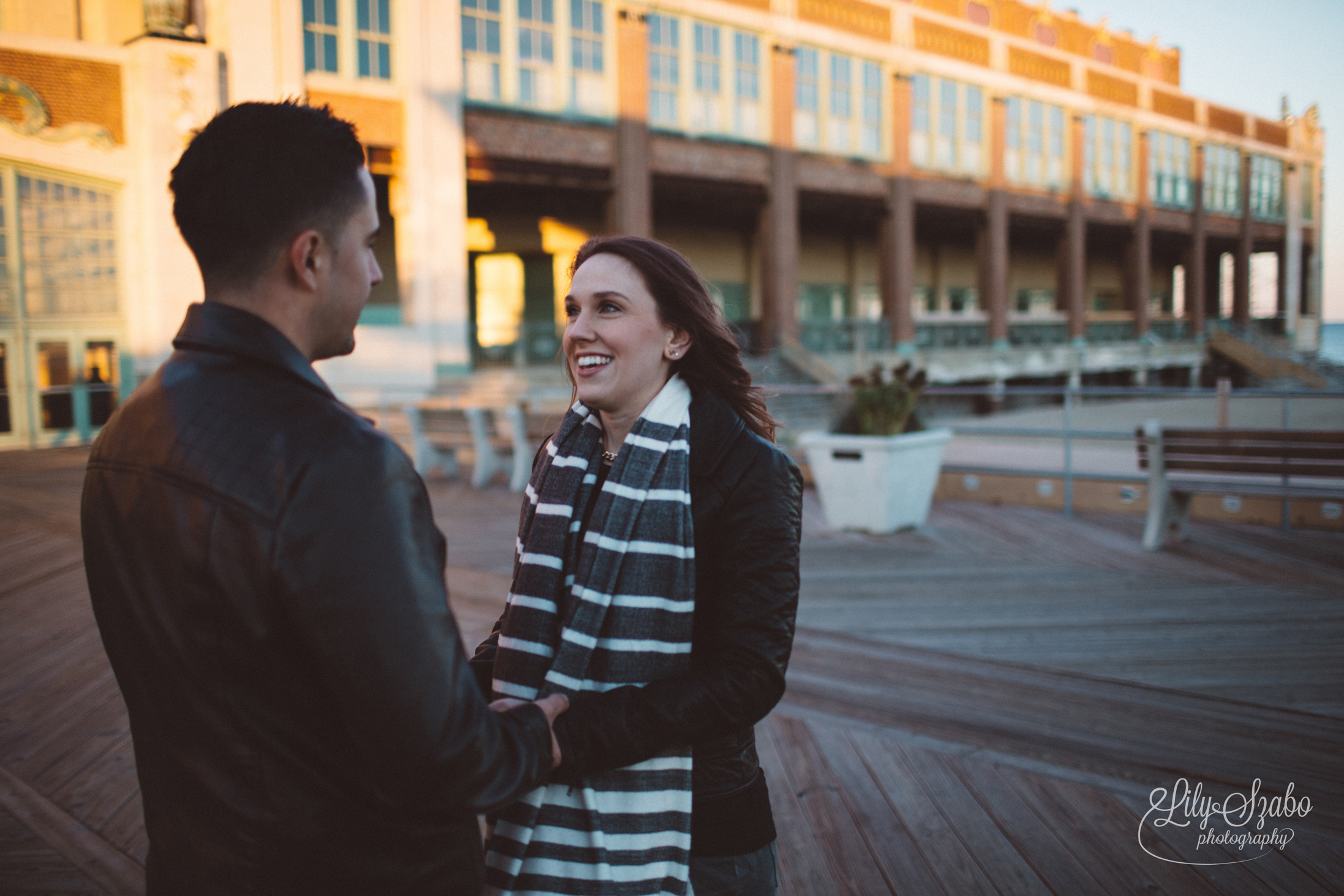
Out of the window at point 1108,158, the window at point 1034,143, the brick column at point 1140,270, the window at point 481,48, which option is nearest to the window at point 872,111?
the window at point 1034,143

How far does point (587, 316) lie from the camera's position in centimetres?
171

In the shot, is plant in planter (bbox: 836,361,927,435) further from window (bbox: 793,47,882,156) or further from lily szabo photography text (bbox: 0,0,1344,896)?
window (bbox: 793,47,882,156)

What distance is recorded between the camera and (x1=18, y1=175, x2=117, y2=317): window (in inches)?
607

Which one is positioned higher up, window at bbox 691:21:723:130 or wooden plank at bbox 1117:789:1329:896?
window at bbox 691:21:723:130

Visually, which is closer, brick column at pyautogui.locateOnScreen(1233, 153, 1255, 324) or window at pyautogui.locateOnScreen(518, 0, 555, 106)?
window at pyautogui.locateOnScreen(518, 0, 555, 106)

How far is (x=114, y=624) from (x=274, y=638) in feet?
0.85

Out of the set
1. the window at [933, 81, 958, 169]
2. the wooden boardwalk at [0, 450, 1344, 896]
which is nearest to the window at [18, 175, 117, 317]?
the wooden boardwalk at [0, 450, 1344, 896]

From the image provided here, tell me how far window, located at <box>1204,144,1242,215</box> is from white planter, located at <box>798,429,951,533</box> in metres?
35.3

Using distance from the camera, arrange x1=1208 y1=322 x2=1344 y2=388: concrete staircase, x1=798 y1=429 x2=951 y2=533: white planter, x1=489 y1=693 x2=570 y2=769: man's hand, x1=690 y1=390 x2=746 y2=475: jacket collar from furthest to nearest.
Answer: x1=1208 y1=322 x2=1344 y2=388: concrete staircase, x1=798 y1=429 x2=951 y2=533: white planter, x1=690 y1=390 x2=746 y2=475: jacket collar, x1=489 y1=693 x2=570 y2=769: man's hand

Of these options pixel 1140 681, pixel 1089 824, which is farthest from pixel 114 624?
pixel 1140 681

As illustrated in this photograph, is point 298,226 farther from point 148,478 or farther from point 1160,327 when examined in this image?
point 1160,327

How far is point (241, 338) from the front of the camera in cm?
104

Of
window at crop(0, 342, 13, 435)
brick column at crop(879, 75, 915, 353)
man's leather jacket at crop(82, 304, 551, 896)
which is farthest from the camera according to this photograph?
brick column at crop(879, 75, 915, 353)

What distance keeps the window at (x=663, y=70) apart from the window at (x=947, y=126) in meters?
7.95
